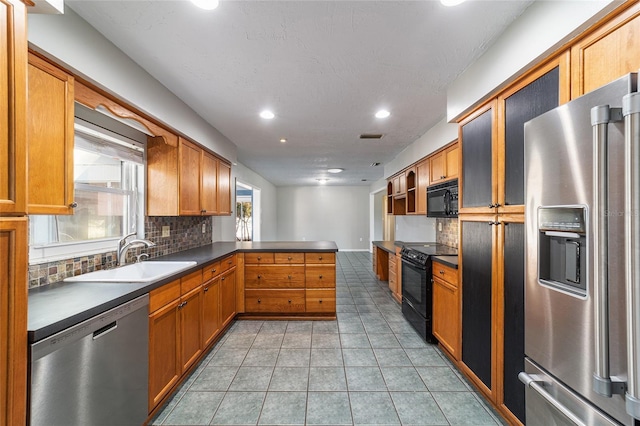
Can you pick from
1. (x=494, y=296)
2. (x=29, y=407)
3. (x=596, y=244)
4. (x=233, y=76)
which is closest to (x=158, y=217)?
(x=233, y=76)

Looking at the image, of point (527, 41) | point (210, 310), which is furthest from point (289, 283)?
point (527, 41)

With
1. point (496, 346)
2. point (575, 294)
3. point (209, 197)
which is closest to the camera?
point (575, 294)

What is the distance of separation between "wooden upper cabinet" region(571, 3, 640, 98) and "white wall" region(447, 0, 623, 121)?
0.20 ft

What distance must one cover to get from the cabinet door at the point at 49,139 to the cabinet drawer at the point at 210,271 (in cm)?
123

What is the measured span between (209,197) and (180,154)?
750 millimetres

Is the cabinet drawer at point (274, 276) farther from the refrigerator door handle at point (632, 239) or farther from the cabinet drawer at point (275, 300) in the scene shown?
the refrigerator door handle at point (632, 239)

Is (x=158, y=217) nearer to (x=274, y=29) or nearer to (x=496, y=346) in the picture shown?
(x=274, y=29)

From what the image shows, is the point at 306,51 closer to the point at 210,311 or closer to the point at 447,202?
the point at 447,202

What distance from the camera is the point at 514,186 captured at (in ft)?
5.33

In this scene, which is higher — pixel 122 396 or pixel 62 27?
pixel 62 27

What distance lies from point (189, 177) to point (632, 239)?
122 inches

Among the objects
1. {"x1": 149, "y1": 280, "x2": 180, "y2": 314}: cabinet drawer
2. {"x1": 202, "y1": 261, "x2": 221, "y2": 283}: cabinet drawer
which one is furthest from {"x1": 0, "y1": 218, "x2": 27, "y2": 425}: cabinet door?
{"x1": 202, "y1": 261, "x2": 221, "y2": 283}: cabinet drawer

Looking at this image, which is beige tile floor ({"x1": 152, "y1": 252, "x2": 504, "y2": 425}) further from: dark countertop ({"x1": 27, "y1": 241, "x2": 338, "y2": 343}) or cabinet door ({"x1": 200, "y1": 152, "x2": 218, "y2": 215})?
cabinet door ({"x1": 200, "y1": 152, "x2": 218, "y2": 215})

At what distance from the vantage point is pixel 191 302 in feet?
7.35
